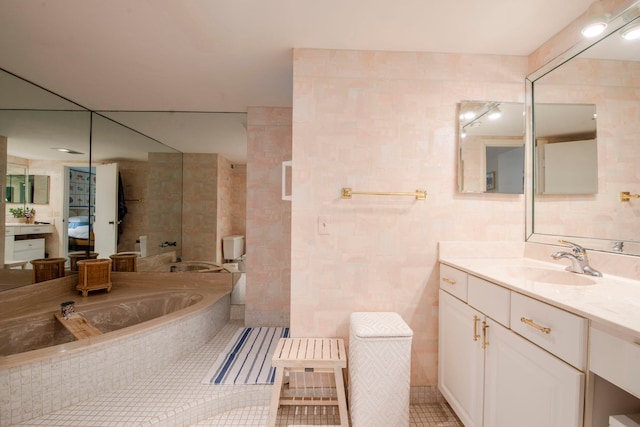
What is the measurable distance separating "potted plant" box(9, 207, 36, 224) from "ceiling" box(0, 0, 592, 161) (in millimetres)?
1112

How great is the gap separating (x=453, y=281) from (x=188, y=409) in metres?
1.78

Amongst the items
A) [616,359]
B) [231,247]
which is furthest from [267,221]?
[616,359]

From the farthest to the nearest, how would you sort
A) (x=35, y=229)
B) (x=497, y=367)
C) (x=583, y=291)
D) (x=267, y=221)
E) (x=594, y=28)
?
1. (x=267, y=221)
2. (x=35, y=229)
3. (x=594, y=28)
4. (x=497, y=367)
5. (x=583, y=291)

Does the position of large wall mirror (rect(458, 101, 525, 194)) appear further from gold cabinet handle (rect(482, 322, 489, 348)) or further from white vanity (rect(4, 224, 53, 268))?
white vanity (rect(4, 224, 53, 268))

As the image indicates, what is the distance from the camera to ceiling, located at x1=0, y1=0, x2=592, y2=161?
143cm

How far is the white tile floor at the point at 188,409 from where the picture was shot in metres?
1.53

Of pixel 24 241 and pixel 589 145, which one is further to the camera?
pixel 24 241

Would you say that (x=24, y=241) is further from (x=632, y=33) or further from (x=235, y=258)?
(x=632, y=33)

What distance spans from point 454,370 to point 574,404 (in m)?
0.76

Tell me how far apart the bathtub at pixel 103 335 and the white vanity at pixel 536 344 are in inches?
79.4

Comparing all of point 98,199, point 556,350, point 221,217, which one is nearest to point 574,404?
point 556,350

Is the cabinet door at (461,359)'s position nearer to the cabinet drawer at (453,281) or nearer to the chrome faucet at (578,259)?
the cabinet drawer at (453,281)

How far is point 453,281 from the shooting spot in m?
1.61

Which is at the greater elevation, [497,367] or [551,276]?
[551,276]
